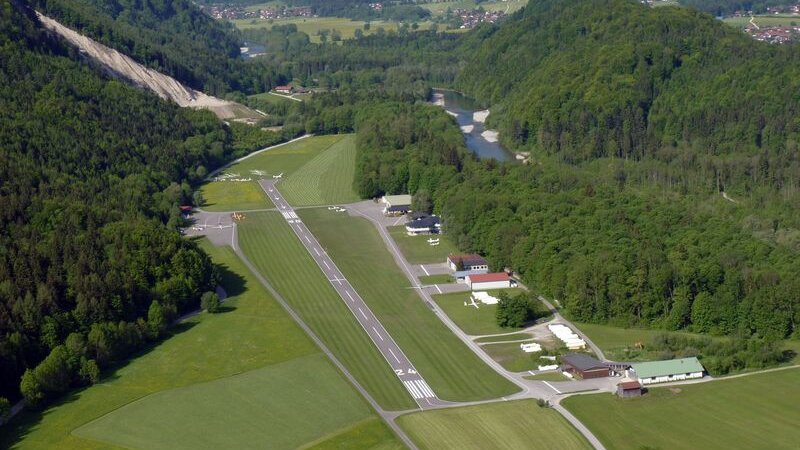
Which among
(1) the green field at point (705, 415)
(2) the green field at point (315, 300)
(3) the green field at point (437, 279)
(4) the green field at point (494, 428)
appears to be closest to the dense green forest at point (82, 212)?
(2) the green field at point (315, 300)

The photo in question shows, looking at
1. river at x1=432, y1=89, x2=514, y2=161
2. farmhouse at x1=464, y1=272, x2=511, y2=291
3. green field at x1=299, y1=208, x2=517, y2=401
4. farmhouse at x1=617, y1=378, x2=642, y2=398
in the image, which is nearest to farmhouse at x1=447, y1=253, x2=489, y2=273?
farmhouse at x1=464, y1=272, x2=511, y2=291

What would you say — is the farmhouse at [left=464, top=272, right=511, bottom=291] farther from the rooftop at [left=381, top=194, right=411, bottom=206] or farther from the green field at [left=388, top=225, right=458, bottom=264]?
the rooftop at [left=381, top=194, right=411, bottom=206]

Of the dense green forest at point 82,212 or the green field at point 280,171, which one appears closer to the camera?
the dense green forest at point 82,212

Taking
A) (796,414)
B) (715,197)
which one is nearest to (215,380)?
(796,414)

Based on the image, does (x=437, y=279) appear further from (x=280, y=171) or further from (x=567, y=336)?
(x=280, y=171)

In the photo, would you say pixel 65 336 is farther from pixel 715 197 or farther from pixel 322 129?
pixel 322 129

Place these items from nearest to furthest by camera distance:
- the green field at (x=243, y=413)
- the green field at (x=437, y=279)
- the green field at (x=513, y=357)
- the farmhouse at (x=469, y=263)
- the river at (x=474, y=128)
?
the green field at (x=243, y=413), the green field at (x=513, y=357), the green field at (x=437, y=279), the farmhouse at (x=469, y=263), the river at (x=474, y=128)

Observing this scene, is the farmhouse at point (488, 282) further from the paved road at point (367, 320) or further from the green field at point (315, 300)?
the green field at point (315, 300)

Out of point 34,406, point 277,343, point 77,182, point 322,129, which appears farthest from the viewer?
point 322,129
